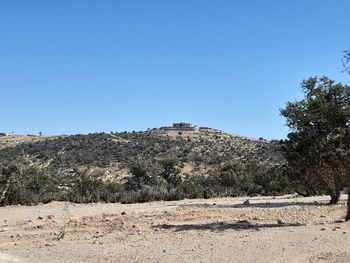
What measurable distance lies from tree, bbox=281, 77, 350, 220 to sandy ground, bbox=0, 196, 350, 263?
184 centimetres

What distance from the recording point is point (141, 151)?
65000 millimetres

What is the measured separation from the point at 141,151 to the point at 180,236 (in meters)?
51.5

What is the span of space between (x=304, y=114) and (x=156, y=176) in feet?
63.7

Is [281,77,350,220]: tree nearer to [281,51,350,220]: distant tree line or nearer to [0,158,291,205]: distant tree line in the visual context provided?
[281,51,350,220]: distant tree line

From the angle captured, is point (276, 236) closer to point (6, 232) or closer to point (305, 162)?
point (305, 162)

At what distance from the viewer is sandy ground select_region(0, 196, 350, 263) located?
446 inches

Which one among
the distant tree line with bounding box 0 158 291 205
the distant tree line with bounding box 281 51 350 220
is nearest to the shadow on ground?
the distant tree line with bounding box 281 51 350 220

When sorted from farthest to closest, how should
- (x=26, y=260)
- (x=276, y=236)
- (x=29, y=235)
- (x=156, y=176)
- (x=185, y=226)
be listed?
(x=156, y=176)
(x=185, y=226)
(x=29, y=235)
(x=276, y=236)
(x=26, y=260)

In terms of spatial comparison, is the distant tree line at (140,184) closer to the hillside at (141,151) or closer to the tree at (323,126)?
the tree at (323,126)

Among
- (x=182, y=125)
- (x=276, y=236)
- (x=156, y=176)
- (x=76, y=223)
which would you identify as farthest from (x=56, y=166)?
(x=182, y=125)

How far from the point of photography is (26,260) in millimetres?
11117

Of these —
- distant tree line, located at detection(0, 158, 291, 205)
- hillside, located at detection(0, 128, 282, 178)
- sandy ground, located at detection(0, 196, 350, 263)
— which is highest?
hillside, located at detection(0, 128, 282, 178)

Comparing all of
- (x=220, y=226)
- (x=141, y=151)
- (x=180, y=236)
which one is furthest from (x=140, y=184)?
(x=141, y=151)

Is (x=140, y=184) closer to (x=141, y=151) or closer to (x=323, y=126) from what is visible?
(x=323, y=126)
